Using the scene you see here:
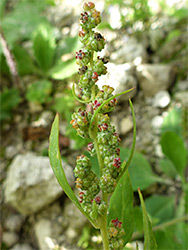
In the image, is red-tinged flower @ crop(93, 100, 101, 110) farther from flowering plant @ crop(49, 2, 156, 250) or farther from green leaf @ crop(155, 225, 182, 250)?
green leaf @ crop(155, 225, 182, 250)

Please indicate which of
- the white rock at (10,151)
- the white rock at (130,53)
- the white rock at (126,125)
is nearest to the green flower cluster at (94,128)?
the white rock at (126,125)

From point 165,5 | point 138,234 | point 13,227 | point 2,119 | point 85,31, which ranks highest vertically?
point 165,5

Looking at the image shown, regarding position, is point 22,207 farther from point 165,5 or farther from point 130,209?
point 165,5

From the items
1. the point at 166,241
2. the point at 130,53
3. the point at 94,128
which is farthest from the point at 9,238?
the point at 130,53

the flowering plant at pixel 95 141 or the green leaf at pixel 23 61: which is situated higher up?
the green leaf at pixel 23 61

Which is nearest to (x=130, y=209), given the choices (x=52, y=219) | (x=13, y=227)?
(x=52, y=219)

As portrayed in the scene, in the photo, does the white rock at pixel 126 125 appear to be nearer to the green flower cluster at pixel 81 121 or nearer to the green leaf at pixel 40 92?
the green leaf at pixel 40 92
